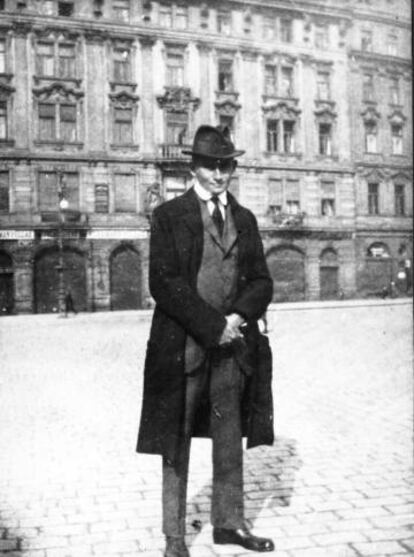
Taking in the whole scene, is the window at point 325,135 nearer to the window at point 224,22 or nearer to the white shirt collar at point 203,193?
the window at point 224,22

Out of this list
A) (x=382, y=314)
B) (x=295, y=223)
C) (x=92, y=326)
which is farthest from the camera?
(x=295, y=223)

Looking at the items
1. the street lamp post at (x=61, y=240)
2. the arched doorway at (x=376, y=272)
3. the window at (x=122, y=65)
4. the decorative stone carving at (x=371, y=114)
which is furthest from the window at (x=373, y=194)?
the street lamp post at (x=61, y=240)

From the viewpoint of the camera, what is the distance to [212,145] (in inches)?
133

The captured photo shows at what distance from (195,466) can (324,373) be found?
179 inches

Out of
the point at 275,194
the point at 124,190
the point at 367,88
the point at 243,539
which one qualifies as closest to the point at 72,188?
the point at 124,190

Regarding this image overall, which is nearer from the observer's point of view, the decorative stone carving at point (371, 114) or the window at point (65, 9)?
the window at point (65, 9)

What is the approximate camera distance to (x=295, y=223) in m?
23.8

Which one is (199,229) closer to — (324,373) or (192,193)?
(192,193)

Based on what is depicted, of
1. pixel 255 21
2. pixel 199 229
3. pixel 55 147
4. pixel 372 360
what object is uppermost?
pixel 255 21

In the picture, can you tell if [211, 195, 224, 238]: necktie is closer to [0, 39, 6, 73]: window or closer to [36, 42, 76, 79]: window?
[0, 39, 6, 73]: window

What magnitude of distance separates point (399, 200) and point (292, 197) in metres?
7.10

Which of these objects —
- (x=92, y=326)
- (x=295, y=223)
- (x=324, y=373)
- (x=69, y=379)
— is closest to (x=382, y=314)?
(x=295, y=223)

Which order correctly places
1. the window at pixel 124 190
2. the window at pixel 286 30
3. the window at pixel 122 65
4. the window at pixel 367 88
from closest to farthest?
the window at pixel 124 190 → the window at pixel 286 30 → the window at pixel 122 65 → the window at pixel 367 88

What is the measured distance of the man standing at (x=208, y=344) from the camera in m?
3.18
